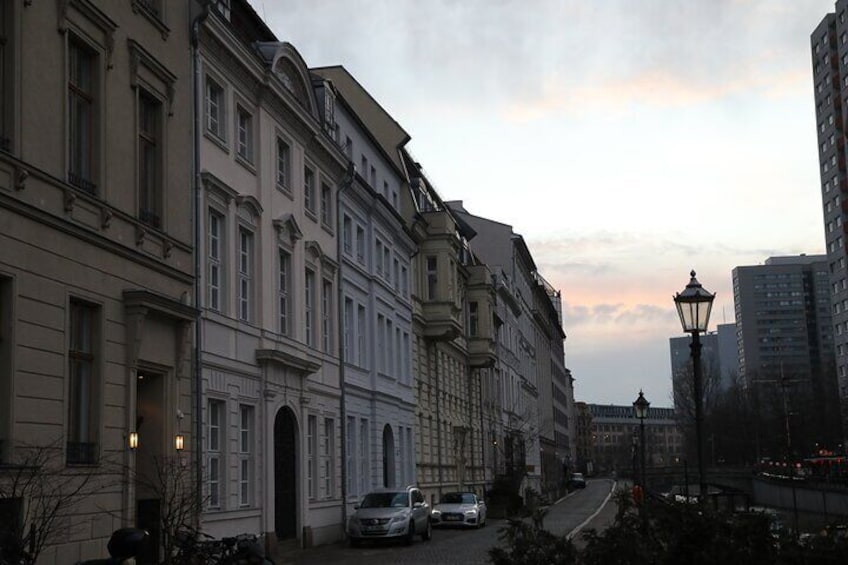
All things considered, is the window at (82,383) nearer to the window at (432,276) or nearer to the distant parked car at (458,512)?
the distant parked car at (458,512)

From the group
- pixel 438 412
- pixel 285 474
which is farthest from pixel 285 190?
pixel 438 412

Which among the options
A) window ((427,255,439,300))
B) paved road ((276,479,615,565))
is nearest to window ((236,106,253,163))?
paved road ((276,479,615,565))

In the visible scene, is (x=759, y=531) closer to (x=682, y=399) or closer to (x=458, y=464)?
(x=458, y=464)

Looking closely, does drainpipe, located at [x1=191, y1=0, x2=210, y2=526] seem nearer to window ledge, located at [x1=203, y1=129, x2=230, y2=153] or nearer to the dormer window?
window ledge, located at [x1=203, y1=129, x2=230, y2=153]

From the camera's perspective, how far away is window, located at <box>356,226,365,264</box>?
38594mm

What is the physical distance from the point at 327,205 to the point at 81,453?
57.9 ft

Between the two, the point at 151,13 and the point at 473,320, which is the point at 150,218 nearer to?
the point at 151,13

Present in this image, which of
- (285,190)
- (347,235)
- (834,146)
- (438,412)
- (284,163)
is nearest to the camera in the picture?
(285,190)

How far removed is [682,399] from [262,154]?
10478 centimetres

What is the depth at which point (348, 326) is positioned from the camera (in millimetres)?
37281

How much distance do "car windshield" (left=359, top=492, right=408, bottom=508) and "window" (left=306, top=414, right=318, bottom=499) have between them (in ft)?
5.70

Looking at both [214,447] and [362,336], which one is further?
[362,336]

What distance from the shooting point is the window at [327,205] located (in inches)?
1353

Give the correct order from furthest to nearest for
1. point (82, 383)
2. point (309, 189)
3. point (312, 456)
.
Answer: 1. point (309, 189)
2. point (312, 456)
3. point (82, 383)
